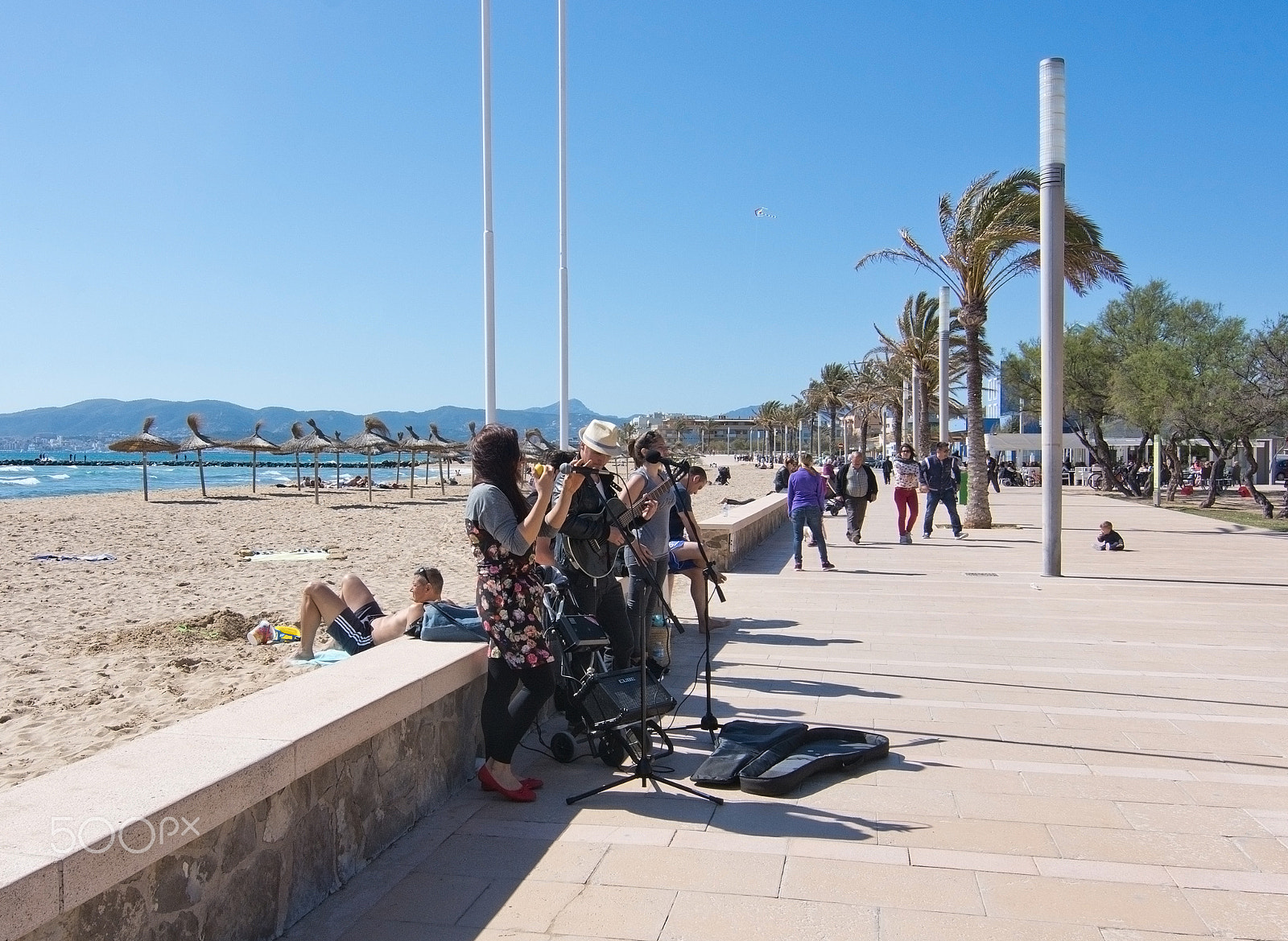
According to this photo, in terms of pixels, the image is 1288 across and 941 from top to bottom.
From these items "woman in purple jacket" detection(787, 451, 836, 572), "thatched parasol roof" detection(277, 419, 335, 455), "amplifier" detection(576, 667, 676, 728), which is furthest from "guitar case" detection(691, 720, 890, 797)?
"thatched parasol roof" detection(277, 419, 335, 455)

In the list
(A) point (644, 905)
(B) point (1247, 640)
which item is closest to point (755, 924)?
(A) point (644, 905)

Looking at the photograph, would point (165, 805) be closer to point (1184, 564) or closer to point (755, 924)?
point (755, 924)

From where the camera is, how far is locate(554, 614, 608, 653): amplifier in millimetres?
4707

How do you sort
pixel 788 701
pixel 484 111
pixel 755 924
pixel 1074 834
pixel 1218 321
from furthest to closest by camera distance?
pixel 1218 321, pixel 484 111, pixel 788 701, pixel 1074 834, pixel 755 924

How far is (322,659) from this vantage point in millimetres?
7246

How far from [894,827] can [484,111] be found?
7.93 meters

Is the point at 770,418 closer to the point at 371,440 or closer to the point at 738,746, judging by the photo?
the point at 371,440

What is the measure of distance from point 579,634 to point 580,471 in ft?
2.90

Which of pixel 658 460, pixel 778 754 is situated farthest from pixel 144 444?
pixel 778 754

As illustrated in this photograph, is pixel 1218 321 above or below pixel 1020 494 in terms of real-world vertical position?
above

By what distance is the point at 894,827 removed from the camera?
12.5 feet

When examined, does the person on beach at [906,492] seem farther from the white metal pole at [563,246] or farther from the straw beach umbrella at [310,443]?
the straw beach umbrella at [310,443]

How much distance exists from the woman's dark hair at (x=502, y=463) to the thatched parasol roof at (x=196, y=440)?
43.1 meters

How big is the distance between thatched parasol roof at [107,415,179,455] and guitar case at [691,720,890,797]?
3880 centimetres
